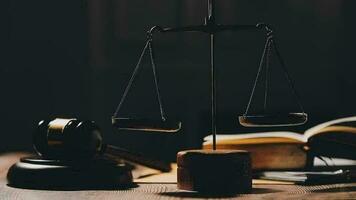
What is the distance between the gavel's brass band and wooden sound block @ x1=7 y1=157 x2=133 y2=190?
0.04 meters

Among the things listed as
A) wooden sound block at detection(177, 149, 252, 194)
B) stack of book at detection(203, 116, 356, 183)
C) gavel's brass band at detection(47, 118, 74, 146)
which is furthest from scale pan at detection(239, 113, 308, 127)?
gavel's brass band at detection(47, 118, 74, 146)

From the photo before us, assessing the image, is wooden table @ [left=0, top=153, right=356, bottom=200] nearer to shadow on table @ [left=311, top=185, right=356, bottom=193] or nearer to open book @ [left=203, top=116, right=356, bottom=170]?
shadow on table @ [left=311, top=185, right=356, bottom=193]

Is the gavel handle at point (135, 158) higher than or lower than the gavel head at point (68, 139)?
lower

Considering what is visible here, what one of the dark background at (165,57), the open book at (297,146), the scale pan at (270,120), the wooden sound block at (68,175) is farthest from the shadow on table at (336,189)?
the dark background at (165,57)

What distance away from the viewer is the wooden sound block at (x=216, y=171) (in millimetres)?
1475

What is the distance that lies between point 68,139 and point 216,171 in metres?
0.36

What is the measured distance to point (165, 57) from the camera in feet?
12.3

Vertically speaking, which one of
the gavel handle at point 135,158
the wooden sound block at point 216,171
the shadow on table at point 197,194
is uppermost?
the wooden sound block at point 216,171

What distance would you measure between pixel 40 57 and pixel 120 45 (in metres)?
0.42

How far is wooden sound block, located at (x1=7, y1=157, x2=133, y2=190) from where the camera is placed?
1.58 m

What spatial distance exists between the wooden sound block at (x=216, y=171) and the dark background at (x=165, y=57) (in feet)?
7.10

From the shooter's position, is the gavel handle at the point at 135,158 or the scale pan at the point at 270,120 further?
the gavel handle at the point at 135,158

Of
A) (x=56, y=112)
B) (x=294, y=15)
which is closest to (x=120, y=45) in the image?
(x=56, y=112)

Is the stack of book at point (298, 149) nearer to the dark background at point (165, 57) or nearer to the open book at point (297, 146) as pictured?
the open book at point (297, 146)
